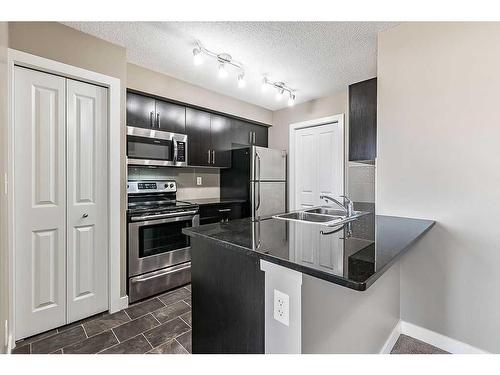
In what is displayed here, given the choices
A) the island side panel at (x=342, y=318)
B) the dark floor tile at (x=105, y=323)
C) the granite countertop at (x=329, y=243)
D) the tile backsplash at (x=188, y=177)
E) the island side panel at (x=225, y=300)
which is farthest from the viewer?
the tile backsplash at (x=188, y=177)

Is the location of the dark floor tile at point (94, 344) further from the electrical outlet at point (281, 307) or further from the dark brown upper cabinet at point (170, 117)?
the dark brown upper cabinet at point (170, 117)

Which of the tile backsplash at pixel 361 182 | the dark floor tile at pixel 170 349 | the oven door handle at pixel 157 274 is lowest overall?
the dark floor tile at pixel 170 349

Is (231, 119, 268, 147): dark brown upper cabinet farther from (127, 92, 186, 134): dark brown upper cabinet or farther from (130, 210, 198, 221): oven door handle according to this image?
(130, 210, 198, 221): oven door handle

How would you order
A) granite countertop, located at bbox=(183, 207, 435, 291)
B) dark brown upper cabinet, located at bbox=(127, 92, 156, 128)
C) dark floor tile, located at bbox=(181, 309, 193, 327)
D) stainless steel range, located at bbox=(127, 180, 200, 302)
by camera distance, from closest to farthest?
granite countertop, located at bbox=(183, 207, 435, 291) < dark floor tile, located at bbox=(181, 309, 193, 327) < stainless steel range, located at bbox=(127, 180, 200, 302) < dark brown upper cabinet, located at bbox=(127, 92, 156, 128)

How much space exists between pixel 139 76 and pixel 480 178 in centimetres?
306

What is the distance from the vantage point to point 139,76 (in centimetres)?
260

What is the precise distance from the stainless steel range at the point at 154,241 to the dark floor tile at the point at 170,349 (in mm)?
783

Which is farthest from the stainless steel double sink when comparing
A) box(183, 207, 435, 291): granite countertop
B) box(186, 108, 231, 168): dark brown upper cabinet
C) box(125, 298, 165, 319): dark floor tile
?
box(186, 108, 231, 168): dark brown upper cabinet

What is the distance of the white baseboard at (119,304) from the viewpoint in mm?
2172

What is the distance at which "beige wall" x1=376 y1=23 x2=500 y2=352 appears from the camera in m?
1.55

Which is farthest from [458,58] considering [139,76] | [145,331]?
[145,331]

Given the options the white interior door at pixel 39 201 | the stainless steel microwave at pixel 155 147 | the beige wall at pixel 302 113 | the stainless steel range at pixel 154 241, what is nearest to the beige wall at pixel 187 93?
the beige wall at pixel 302 113

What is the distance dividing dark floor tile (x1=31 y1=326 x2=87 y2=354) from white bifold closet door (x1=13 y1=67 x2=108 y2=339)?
0.39ft
